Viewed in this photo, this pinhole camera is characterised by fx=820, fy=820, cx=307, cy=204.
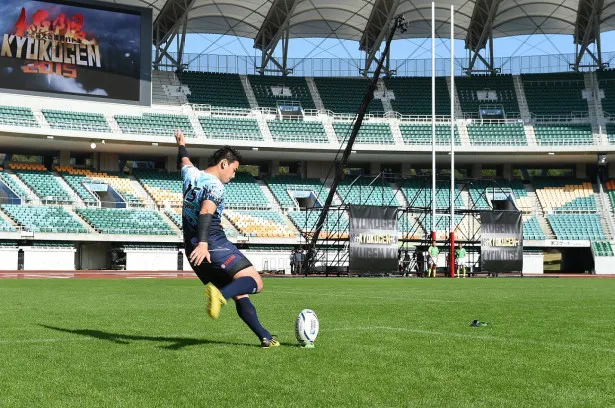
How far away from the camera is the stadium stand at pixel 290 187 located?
187 ft

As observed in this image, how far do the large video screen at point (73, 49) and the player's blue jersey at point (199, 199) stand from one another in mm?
43751

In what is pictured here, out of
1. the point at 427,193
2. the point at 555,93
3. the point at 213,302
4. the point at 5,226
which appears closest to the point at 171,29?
the point at 5,226

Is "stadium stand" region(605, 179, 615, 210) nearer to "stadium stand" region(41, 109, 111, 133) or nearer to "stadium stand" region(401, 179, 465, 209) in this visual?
"stadium stand" region(401, 179, 465, 209)

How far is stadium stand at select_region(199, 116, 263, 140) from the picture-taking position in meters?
55.4

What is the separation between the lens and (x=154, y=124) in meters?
53.5

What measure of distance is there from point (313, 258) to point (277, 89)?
2198 centimetres

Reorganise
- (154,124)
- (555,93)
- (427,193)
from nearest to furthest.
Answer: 1. (154,124)
2. (427,193)
3. (555,93)

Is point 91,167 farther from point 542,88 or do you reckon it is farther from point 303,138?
point 542,88

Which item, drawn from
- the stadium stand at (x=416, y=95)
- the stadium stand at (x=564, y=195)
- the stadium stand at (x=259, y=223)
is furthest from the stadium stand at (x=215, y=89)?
the stadium stand at (x=564, y=195)

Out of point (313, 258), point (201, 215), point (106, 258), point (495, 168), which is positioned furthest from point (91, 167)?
point (201, 215)

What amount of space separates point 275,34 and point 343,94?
7.12 metres

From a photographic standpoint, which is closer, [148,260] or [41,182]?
[148,260]

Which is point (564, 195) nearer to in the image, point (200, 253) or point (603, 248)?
point (603, 248)

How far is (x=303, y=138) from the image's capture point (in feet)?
185
